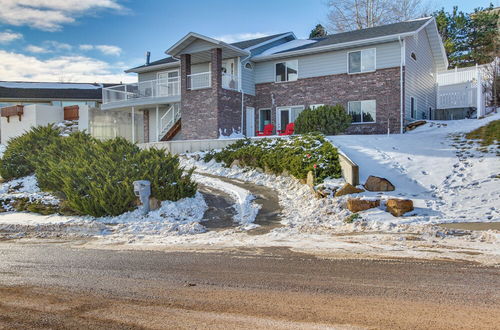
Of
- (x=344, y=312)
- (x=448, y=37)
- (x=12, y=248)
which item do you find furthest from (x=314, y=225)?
(x=448, y=37)

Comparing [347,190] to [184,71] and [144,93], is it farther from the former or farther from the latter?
[144,93]

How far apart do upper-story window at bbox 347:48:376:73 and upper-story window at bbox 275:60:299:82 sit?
3203mm

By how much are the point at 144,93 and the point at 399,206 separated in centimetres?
2165

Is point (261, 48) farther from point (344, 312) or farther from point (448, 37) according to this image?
point (344, 312)

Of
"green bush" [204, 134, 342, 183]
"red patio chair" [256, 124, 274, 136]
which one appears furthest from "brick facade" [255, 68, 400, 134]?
"green bush" [204, 134, 342, 183]

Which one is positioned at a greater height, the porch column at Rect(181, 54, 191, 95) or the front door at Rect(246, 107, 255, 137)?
the porch column at Rect(181, 54, 191, 95)

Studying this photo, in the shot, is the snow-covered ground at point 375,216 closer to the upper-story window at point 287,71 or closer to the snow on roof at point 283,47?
the upper-story window at point 287,71

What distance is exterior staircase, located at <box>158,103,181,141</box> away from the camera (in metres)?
26.1

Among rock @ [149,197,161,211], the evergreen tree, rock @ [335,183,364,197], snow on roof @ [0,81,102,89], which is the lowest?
rock @ [149,197,161,211]

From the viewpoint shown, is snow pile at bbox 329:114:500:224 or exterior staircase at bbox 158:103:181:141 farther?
exterior staircase at bbox 158:103:181:141

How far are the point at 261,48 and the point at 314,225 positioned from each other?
60.4 ft

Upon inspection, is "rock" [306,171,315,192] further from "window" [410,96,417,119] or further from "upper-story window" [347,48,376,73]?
"window" [410,96,417,119]

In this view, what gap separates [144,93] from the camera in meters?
27.5

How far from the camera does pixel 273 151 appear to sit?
1535 centimetres
